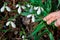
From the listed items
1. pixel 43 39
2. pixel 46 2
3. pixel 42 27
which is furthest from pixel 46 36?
pixel 46 2

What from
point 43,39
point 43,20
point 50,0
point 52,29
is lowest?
point 43,39

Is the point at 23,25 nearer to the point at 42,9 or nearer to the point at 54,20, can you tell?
the point at 42,9

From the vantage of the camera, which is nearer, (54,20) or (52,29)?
(54,20)

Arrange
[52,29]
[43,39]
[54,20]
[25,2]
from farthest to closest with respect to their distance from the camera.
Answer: [25,2]
[43,39]
[52,29]
[54,20]

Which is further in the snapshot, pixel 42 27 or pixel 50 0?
pixel 50 0

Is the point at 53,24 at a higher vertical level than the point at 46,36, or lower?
higher

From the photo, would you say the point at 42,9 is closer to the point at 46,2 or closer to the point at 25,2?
the point at 46,2

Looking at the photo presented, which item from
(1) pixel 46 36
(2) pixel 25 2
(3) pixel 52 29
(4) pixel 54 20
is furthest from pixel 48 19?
(2) pixel 25 2

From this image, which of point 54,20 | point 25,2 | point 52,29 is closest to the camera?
point 54,20

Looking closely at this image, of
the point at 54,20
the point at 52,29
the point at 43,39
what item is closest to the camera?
the point at 54,20
